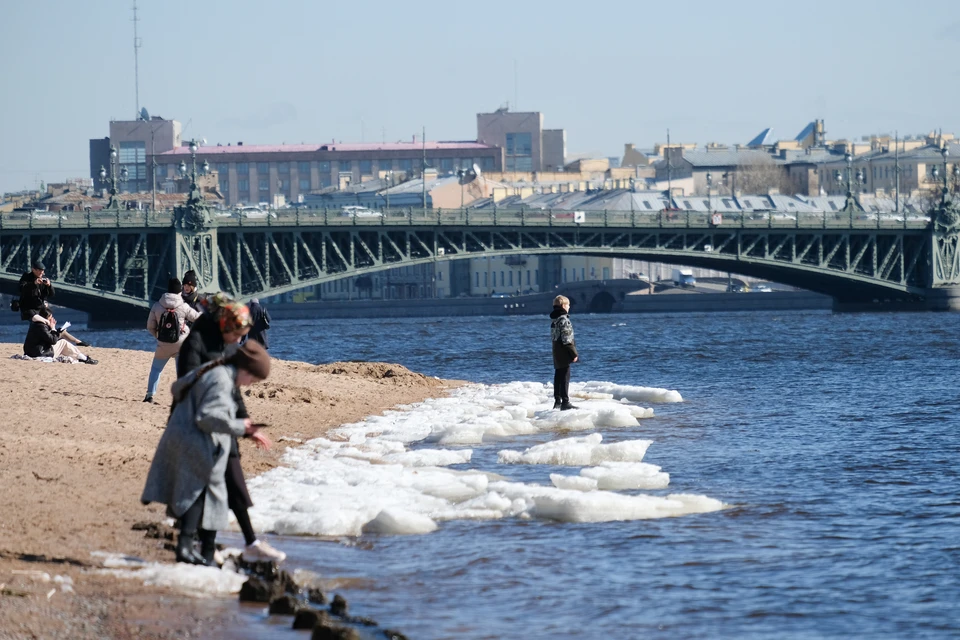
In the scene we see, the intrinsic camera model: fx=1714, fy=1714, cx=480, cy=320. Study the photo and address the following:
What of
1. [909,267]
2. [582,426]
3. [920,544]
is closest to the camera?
[920,544]

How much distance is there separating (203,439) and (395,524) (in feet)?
9.84

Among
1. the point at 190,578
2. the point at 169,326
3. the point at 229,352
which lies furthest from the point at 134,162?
the point at 190,578

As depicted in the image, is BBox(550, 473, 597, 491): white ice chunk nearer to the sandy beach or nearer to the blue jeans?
the sandy beach

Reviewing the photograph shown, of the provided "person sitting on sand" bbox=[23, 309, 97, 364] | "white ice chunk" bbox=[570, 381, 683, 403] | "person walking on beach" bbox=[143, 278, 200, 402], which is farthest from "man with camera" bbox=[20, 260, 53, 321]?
"white ice chunk" bbox=[570, 381, 683, 403]

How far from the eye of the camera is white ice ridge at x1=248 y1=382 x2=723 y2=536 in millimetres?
12883

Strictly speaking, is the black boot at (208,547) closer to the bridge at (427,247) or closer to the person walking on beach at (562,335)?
the person walking on beach at (562,335)

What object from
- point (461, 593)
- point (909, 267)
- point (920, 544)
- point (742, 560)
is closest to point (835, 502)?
point (920, 544)

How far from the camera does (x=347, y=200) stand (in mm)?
145625

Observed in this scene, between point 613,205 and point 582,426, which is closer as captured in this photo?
point 582,426

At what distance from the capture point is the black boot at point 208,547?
10398 mm

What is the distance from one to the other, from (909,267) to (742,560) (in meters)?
79.6

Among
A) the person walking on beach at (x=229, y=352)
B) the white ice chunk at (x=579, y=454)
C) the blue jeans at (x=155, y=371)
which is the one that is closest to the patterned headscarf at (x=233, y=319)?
the person walking on beach at (x=229, y=352)

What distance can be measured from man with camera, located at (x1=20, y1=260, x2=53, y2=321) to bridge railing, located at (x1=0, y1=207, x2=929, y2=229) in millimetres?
43540

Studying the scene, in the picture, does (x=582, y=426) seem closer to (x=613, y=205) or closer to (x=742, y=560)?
(x=742, y=560)
